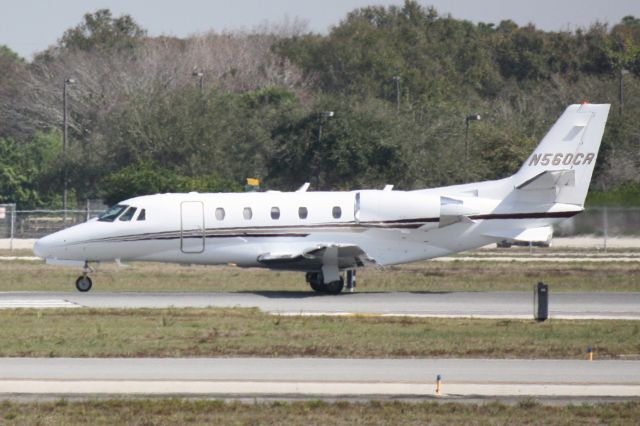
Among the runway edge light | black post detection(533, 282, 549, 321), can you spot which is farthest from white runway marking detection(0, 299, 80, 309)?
the runway edge light

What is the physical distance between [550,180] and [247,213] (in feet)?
26.5

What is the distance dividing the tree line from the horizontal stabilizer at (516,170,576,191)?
13111mm

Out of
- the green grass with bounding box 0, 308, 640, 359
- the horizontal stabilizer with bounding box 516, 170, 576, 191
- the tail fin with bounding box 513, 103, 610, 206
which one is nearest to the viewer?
the green grass with bounding box 0, 308, 640, 359

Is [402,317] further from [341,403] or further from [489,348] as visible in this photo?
[341,403]

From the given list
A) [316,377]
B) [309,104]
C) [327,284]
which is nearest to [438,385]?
[316,377]

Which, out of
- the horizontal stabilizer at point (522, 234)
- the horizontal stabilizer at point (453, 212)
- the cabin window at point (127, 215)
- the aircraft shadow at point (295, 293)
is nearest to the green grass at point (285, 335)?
the aircraft shadow at point (295, 293)

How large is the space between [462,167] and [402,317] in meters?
38.1

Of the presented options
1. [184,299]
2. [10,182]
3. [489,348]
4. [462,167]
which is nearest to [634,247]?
[462,167]

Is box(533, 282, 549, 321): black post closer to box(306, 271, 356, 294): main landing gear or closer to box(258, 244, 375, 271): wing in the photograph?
box(258, 244, 375, 271): wing

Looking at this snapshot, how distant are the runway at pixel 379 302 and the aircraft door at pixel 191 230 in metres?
1.30

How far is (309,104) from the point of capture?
3770 inches

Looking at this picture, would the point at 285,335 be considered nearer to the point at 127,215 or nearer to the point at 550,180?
the point at 127,215

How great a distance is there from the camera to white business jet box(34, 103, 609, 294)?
3325 cm

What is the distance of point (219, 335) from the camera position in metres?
23.4
